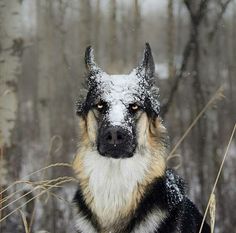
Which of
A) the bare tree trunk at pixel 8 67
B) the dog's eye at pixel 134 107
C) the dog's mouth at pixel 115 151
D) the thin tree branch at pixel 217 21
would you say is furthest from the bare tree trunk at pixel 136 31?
the dog's mouth at pixel 115 151

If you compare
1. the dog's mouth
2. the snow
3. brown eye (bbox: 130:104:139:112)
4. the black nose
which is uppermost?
the snow

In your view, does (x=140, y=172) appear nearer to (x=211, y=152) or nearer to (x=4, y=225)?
(x=4, y=225)

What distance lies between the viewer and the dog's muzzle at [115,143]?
3730 millimetres

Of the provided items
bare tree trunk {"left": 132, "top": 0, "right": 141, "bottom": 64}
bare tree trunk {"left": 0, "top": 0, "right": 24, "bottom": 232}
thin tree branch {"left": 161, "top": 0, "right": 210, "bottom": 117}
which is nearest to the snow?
bare tree trunk {"left": 0, "top": 0, "right": 24, "bottom": 232}

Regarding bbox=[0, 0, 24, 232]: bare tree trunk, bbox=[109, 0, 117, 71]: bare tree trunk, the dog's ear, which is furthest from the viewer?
bbox=[109, 0, 117, 71]: bare tree trunk

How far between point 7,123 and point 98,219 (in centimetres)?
394

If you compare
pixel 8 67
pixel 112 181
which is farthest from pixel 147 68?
pixel 8 67

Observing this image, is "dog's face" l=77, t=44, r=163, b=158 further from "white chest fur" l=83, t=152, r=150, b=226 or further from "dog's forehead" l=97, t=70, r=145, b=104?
"white chest fur" l=83, t=152, r=150, b=226

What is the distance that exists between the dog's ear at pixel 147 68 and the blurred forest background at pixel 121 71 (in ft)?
12.4

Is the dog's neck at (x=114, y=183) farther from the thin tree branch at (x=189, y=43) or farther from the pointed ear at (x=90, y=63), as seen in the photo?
the thin tree branch at (x=189, y=43)

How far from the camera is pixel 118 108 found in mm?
3938

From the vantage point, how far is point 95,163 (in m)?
4.14

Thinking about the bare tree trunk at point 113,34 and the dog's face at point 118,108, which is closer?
the dog's face at point 118,108

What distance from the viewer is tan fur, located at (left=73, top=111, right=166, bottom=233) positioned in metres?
4.04
